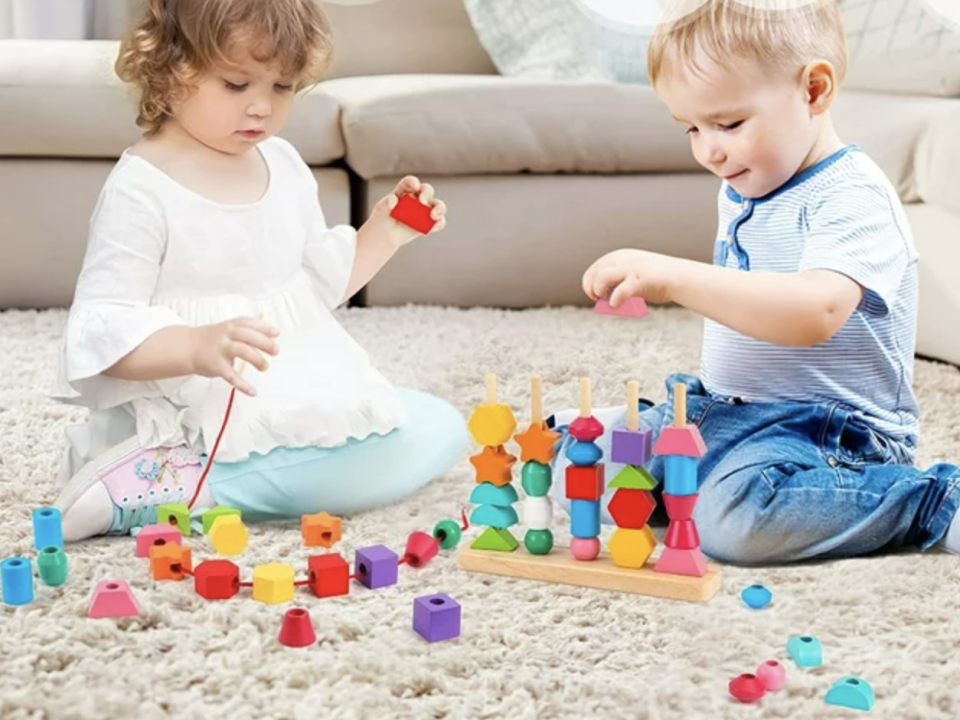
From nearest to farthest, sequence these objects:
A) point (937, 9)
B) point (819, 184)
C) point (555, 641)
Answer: point (555, 641)
point (819, 184)
point (937, 9)

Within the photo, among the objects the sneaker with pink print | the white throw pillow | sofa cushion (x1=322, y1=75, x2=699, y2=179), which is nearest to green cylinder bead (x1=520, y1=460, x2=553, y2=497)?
the sneaker with pink print

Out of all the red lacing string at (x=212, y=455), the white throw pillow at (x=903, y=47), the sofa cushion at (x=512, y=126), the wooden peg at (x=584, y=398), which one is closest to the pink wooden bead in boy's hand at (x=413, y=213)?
the red lacing string at (x=212, y=455)

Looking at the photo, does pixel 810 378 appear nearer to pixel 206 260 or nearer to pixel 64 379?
pixel 206 260

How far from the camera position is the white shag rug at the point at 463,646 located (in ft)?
3.03

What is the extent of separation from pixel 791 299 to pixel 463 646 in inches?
15.4

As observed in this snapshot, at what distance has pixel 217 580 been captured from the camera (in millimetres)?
1101

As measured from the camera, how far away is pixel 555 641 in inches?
40.9

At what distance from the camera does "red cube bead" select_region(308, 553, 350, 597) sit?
112 centimetres

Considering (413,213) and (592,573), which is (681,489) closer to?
(592,573)

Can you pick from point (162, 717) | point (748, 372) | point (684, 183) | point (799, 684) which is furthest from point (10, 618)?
point (684, 183)

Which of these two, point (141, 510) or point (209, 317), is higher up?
point (209, 317)

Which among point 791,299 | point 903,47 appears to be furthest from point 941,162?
point 791,299

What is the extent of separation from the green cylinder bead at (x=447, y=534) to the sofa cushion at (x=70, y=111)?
113 centimetres

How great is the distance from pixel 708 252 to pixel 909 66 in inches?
18.4
